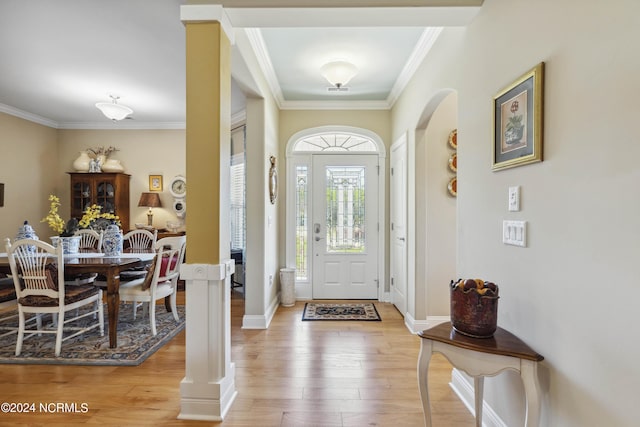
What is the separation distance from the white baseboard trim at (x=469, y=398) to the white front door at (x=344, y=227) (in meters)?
2.26

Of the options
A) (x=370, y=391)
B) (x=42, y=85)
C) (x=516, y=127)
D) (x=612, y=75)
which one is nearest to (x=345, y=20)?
(x=516, y=127)

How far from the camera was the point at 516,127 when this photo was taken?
1611 mm

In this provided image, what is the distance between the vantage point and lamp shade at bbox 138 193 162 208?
17.9 feet

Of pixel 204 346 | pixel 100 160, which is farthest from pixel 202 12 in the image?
pixel 100 160

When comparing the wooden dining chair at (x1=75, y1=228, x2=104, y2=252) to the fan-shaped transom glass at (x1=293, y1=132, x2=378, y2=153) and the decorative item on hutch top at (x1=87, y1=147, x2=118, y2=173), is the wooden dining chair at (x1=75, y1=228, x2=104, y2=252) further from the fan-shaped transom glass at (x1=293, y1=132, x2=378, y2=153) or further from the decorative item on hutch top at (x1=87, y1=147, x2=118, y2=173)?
the fan-shaped transom glass at (x1=293, y1=132, x2=378, y2=153)

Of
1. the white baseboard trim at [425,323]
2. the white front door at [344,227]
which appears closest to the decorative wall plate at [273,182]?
the white front door at [344,227]

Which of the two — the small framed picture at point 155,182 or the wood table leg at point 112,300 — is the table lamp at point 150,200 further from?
the wood table leg at point 112,300

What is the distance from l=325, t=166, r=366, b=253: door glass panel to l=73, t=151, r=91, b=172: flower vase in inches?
160

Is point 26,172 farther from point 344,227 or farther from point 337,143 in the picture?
point 344,227

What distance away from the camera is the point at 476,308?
4.95ft

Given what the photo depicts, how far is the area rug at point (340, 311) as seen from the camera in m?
3.84

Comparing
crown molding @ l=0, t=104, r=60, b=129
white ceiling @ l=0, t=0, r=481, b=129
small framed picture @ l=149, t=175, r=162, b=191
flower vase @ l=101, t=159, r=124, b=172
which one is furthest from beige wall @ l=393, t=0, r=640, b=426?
crown molding @ l=0, t=104, r=60, b=129

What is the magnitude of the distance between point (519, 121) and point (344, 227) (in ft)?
10.4

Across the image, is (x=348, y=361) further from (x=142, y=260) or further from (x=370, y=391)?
(x=142, y=260)
